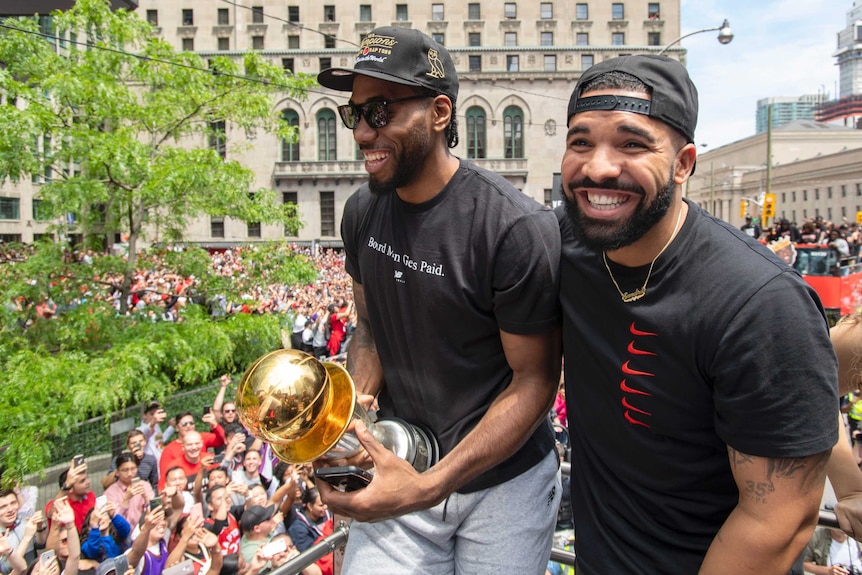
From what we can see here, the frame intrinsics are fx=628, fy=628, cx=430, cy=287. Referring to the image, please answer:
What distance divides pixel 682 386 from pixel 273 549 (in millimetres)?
4403

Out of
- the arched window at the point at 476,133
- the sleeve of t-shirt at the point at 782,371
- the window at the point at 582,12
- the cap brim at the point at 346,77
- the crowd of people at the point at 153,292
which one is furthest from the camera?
the window at the point at 582,12

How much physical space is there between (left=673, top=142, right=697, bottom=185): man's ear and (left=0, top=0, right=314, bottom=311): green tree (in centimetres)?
746

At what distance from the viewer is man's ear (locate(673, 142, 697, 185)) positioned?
1862 mm

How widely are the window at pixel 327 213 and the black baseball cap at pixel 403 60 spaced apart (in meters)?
47.9

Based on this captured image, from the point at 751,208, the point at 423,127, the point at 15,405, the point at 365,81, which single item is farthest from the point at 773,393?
the point at 751,208

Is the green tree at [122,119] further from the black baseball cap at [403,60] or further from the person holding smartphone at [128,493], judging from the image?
the black baseball cap at [403,60]

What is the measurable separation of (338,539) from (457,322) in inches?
48.9

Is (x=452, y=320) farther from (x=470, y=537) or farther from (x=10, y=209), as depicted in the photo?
(x=10, y=209)

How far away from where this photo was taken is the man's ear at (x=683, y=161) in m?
1.86

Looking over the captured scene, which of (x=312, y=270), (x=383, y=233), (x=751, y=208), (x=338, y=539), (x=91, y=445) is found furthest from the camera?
(x=751, y=208)

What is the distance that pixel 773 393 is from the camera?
1585 millimetres

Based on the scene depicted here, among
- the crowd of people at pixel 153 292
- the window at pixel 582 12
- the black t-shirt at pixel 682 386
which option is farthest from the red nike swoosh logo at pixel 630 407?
the window at pixel 582 12

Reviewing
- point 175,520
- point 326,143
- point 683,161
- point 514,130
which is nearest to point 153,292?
point 175,520

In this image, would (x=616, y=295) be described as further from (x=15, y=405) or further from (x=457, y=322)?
(x=15, y=405)
